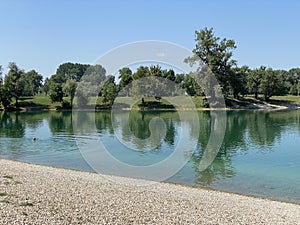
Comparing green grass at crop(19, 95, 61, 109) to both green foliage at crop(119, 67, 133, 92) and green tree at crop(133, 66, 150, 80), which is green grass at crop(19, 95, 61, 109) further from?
green tree at crop(133, 66, 150, 80)

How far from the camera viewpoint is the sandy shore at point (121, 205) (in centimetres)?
1224

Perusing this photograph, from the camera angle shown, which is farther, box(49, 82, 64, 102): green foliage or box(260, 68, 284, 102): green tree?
box(260, 68, 284, 102): green tree

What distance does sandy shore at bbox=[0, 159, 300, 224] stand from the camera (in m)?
12.2

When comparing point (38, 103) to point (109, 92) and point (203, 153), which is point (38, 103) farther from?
point (203, 153)

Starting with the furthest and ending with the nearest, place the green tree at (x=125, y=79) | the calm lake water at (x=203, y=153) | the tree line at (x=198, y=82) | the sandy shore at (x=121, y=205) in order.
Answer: the green tree at (x=125, y=79) < the tree line at (x=198, y=82) < the calm lake water at (x=203, y=153) < the sandy shore at (x=121, y=205)

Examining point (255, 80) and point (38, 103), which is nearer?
point (38, 103)

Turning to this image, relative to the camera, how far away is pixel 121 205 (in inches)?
569

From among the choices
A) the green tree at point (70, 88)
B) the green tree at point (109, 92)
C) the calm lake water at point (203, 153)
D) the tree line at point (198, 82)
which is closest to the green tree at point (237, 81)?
the tree line at point (198, 82)

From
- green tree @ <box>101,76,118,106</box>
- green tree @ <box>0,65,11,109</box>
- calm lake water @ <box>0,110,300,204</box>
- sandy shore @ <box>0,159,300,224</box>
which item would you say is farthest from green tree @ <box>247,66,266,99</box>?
sandy shore @ <box>0,159,300,224</box>

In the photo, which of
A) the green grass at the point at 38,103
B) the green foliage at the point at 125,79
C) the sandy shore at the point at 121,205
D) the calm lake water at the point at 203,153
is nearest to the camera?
the sandy shore at the point at 121,205

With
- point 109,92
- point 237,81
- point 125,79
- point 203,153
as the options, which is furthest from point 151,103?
point 203,153

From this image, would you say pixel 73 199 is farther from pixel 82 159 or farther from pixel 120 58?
pixel 82 159

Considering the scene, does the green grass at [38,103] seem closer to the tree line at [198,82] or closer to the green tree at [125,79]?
the tree line at [198,82]

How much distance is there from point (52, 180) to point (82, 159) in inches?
482
